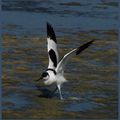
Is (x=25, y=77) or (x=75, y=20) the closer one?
(x=25, y=77)

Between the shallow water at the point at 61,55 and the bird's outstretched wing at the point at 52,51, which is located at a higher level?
the bird's outstretched wing at the point at 52,51

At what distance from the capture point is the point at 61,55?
18.3 m

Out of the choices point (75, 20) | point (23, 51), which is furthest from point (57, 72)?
point (75, 20)

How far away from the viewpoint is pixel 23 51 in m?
18.5

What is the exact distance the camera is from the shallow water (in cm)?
1440

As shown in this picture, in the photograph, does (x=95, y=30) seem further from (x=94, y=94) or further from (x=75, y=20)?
(x=94, y=94)

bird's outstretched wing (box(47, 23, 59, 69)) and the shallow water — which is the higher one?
bird's outstretched wing (box(47, 23, 59, 69))

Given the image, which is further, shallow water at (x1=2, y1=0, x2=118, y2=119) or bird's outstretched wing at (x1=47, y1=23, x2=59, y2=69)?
bird's outstretched wing at (x1=47, y1=23, x2=59, y2=69)

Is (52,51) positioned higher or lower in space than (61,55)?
higher

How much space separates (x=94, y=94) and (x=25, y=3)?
1202 centimetres

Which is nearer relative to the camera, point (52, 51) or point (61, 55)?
point (52, 51)

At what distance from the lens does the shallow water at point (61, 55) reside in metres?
14.4

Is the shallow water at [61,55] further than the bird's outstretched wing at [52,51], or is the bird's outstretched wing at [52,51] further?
the bird's outstretched wing at [52,51]

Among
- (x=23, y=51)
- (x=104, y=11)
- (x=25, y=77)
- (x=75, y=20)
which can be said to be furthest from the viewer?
(x=104, y=11)
